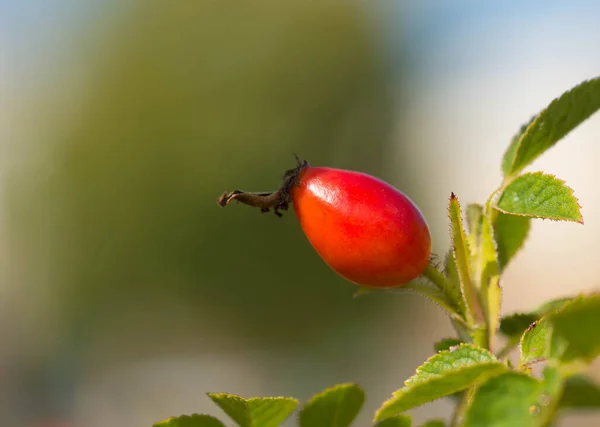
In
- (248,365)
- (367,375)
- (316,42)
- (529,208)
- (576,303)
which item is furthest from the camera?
(316,42)

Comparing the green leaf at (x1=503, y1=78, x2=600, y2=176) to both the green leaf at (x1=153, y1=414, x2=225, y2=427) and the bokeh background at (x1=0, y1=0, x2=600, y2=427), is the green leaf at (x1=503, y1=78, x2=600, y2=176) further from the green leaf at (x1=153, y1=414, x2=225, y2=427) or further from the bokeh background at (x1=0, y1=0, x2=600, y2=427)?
the bokeh background at (x1=0, y1=0, x2=600, y2=427)

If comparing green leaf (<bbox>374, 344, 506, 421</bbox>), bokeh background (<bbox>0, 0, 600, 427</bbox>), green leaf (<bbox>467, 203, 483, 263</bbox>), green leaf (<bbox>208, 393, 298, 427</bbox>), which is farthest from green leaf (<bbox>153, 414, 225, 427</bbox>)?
bokeh background (<bbox>0, 0, 600, 427</bbox>)

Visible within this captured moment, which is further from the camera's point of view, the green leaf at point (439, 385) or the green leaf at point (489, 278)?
the green leaf at point (489, 278)

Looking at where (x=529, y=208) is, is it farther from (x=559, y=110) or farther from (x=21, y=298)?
(x=21, y=298)

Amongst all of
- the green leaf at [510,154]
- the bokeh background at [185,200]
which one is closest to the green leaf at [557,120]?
the green leaf at [510,154]

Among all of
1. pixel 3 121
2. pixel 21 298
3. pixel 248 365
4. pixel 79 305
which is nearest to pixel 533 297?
pixel 248 365

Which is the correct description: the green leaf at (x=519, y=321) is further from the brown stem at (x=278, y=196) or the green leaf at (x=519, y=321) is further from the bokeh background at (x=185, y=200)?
the bokeh background at (x=185, y=200)
